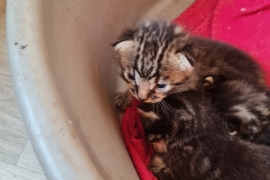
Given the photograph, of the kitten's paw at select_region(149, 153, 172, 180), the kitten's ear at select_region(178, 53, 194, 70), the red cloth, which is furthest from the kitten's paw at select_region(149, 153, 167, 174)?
the red cloth

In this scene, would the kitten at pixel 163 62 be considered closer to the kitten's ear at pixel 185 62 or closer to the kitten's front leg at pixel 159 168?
the kitten's ear at pixel 185 62

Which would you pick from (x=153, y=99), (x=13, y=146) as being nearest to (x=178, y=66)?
(x=153, y=99)

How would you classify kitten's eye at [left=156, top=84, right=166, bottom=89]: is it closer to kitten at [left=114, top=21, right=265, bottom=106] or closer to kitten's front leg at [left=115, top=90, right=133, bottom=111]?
kitten at [left=114, top=21, right=265, bottom=106]

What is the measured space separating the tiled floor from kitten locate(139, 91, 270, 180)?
65 centimetres

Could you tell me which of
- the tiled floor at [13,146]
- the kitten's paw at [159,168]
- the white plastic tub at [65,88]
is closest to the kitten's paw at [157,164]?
the kitten's paw at [159,168]

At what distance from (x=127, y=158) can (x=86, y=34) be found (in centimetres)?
44

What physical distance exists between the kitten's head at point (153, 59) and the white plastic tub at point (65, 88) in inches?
5.2

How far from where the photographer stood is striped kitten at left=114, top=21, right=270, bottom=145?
1.14 meters

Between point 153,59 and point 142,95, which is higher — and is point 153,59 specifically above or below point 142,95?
above

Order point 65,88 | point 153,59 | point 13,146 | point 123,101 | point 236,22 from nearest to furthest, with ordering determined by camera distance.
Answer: point 65,88 → point 153,59 → point 123,101 → point 13,146 → point 236,22

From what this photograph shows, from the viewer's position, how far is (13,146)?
1644mm

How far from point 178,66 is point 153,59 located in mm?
86

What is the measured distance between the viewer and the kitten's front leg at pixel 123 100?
149 centimetres

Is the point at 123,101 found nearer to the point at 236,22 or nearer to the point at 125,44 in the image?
the point at 125,44
